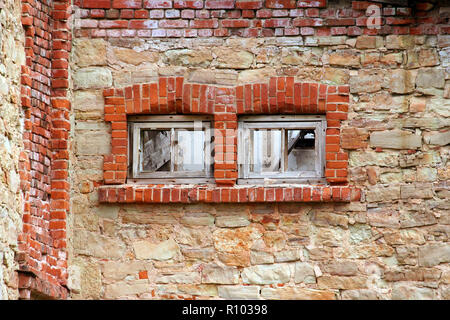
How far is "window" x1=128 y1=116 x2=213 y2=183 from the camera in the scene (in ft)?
26.7

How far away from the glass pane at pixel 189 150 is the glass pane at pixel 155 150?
10 centimetres

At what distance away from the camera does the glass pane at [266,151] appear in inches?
319

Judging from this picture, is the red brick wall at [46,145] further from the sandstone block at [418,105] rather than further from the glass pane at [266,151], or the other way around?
the sandstone block at [418,105]

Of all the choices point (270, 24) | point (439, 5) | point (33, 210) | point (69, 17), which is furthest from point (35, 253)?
point (439, 5)

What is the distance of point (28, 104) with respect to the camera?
729 centimetres

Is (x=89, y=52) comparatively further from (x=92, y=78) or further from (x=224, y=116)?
(x=224, y=116)

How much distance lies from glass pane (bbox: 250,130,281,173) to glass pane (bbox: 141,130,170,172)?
29.6 inches

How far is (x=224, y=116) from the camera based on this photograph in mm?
8039

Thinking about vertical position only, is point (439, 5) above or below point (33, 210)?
above

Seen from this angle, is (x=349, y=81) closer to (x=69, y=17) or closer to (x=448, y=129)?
(x=448, y=129)

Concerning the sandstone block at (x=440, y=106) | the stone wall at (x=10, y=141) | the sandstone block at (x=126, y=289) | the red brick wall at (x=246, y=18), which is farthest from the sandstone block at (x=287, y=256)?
the stone wall at (x=10, y=141)

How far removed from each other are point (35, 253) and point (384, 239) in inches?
113

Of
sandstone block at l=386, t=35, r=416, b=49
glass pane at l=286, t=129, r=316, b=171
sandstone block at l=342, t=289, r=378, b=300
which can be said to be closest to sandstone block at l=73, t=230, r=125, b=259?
glass pane at l=286, t=129, r=316, b=171

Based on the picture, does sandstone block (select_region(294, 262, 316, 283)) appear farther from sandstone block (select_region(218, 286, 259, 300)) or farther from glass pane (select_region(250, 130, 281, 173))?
glass pane (select_region(250, 130, 281, 173))
